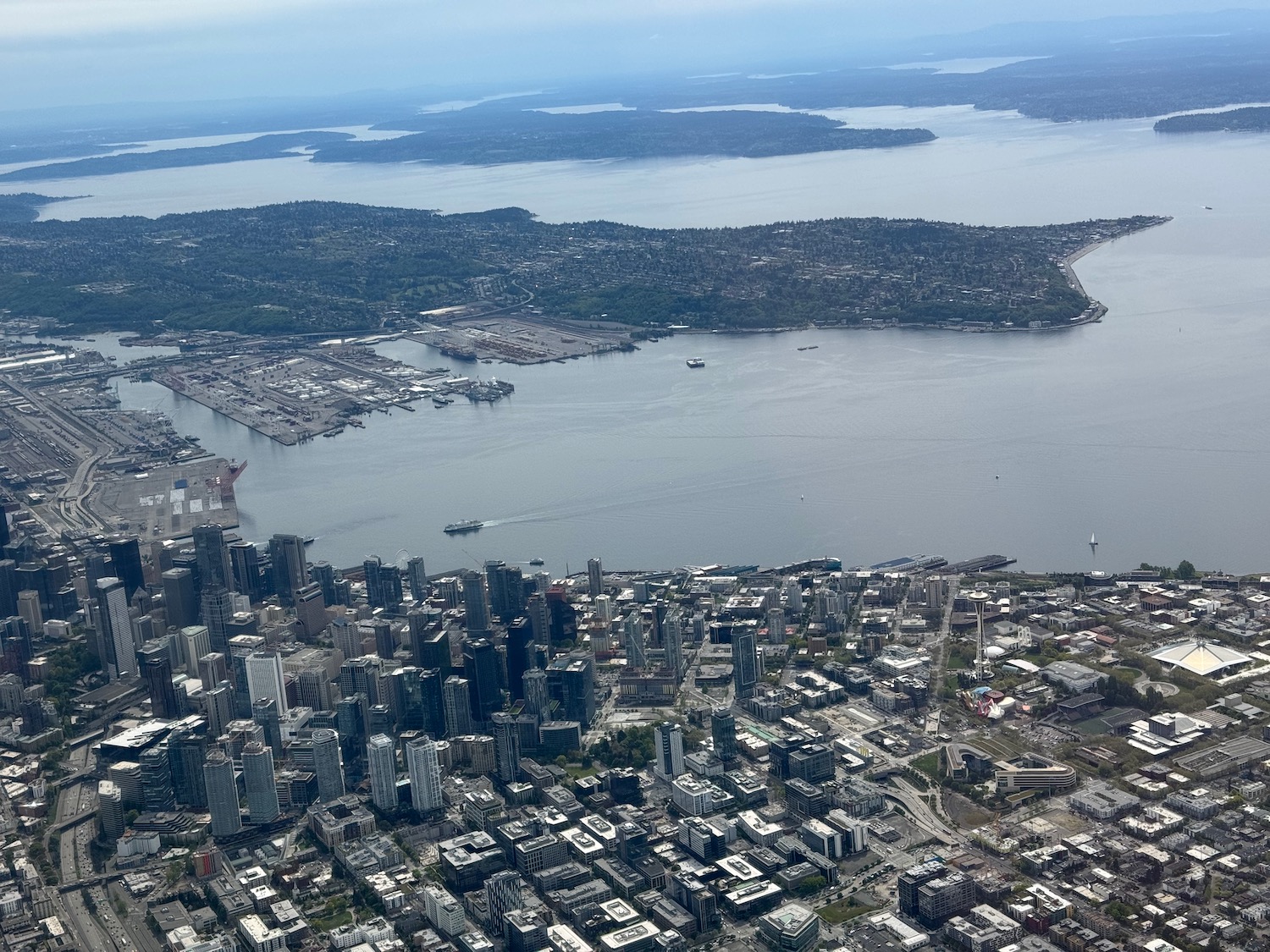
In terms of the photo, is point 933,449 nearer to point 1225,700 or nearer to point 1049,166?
point 1225,700

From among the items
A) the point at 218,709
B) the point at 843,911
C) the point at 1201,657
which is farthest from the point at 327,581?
the point at 1201,657

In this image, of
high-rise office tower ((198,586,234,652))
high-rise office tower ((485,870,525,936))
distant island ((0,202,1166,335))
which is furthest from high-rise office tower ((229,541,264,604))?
distant island ((0,202,1166,335))

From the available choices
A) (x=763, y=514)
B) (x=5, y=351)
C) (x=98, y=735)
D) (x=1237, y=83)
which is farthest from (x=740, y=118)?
(x=98, y=735)

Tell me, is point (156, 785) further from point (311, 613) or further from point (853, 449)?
point (853, 449)

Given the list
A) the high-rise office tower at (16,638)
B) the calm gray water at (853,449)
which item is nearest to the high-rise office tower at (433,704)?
the calm gray water at (853,449)

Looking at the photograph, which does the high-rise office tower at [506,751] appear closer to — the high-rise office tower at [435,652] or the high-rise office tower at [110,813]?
the high-rise office tower at [435,652]

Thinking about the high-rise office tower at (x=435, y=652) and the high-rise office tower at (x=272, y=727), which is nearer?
the high-rise office tower at (x=272, y=727)

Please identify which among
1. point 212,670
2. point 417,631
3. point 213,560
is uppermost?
point 213,560

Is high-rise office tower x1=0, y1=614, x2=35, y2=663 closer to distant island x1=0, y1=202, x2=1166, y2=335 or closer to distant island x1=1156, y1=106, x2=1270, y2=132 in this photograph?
distant island x1=0, y1=202, x2=1166, y2=335
